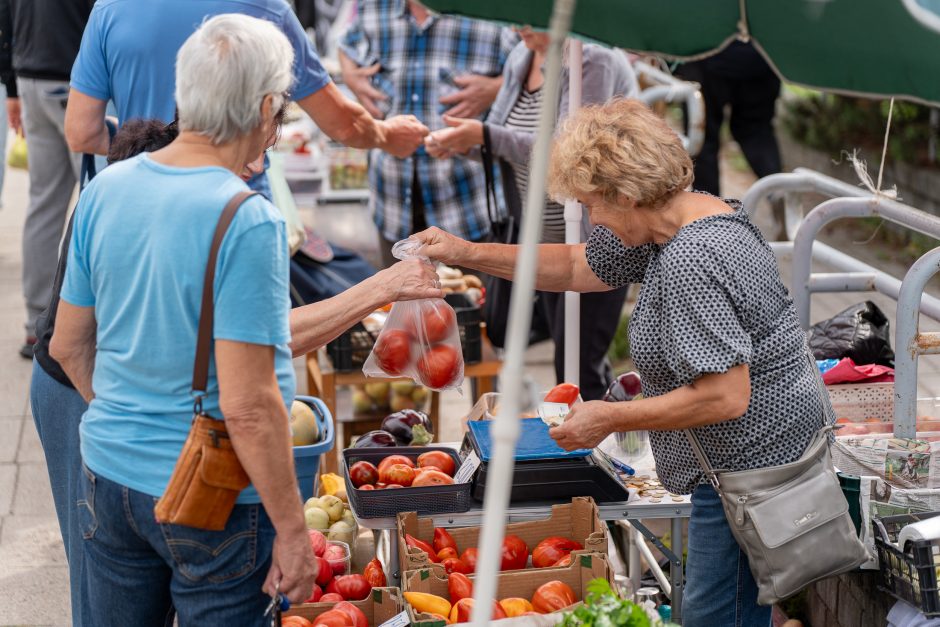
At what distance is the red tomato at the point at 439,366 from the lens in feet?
10.7

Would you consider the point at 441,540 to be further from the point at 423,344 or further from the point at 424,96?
the point at 424,96

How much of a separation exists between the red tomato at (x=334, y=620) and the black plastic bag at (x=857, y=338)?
1849mm

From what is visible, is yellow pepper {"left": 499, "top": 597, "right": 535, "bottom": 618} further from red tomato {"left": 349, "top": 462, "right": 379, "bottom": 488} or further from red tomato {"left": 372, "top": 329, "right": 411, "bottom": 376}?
red tomato {"left": 372, "top": 329, "right": 411, "bottom": 376}

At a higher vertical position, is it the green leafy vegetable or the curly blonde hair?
the curly blonde hair

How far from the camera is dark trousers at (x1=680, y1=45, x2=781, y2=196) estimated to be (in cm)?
734

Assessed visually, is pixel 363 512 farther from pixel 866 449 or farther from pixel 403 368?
pixel 866 449

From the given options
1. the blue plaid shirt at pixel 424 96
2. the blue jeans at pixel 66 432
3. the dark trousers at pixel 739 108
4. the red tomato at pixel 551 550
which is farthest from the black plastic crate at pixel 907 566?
the dark trousers at pixel 739 108

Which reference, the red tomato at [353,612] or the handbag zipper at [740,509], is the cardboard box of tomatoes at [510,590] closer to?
the red tomato at [353,612]

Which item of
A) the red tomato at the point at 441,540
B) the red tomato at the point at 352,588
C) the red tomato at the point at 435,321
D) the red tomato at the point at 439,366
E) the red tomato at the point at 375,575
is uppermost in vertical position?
the red tomato at the point at 435,321

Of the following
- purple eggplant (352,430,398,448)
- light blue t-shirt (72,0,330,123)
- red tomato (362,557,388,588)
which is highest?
light blue t-shirt (72,0,330,123)

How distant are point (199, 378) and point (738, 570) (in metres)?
1.38

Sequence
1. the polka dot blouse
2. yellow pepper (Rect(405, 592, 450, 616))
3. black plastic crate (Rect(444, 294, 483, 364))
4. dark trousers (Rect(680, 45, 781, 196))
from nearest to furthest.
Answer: the polka dot blouse < yellow pepper (Rect(405, 592, 450, 616)) < black plastic crate (Rect(444, 294, 483, 364)) < dark trousers (Rect(680, 45, 781, 196))

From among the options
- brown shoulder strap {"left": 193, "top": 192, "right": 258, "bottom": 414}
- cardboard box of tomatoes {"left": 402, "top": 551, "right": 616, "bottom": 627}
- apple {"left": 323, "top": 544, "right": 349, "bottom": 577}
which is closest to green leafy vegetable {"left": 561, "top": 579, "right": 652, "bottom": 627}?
cardboard box of tomatoes {"left": 402, "top": 551, "right": 616, "bottom": 627}

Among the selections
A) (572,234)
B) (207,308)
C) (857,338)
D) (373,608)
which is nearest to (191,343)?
(207,308)
